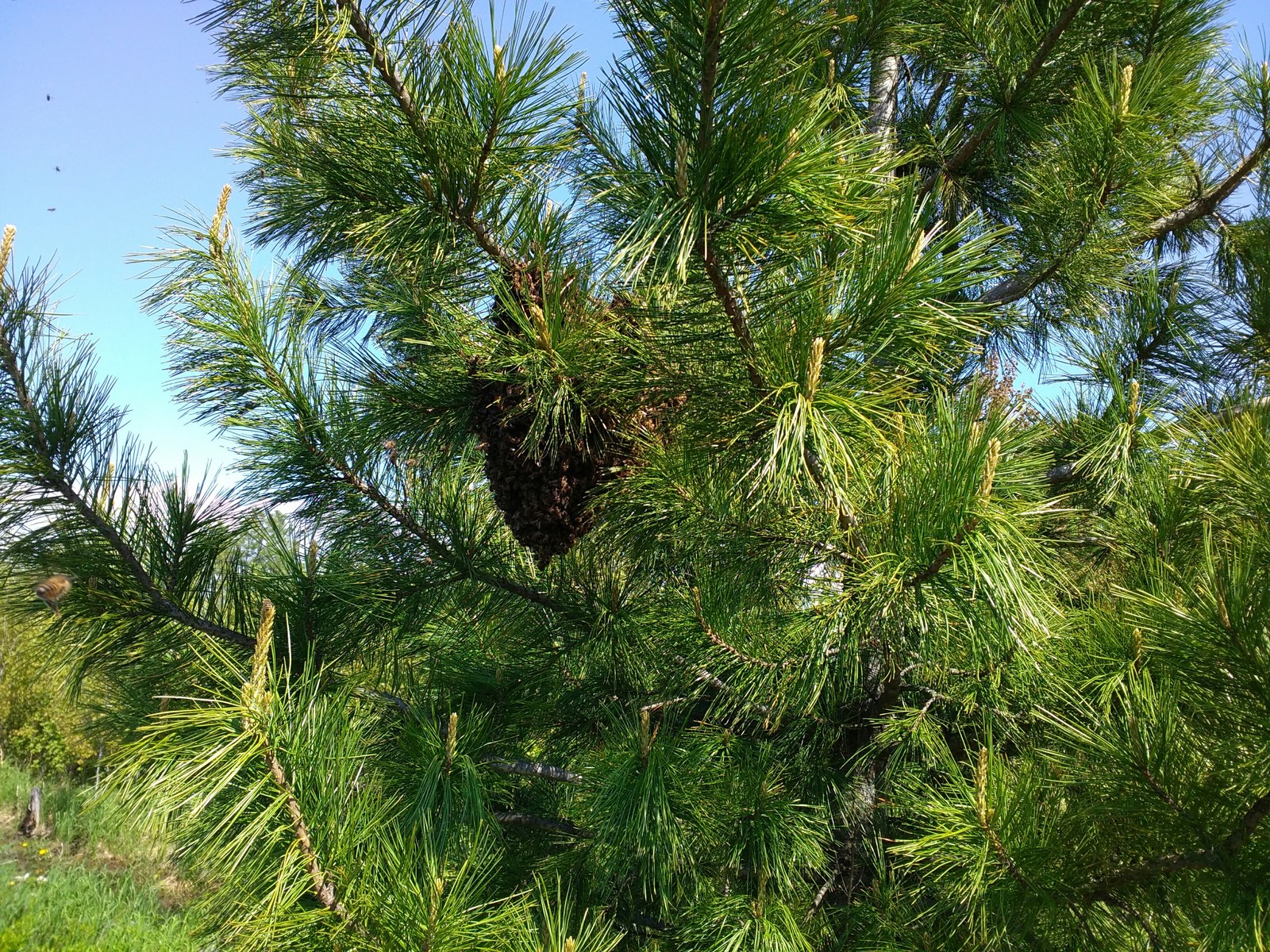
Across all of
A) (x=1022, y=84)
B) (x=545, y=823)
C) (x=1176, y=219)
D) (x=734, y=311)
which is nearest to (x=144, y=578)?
(x=545, y=823)

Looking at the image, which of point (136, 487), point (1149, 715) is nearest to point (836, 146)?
point (1149, 715)

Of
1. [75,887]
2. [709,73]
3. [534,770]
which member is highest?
[709,73]

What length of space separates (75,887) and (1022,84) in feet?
26.3

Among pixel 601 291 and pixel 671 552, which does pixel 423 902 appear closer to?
pixel 671 552

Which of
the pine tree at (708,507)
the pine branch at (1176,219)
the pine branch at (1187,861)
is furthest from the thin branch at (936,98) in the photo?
the pine branch at (1187,861)

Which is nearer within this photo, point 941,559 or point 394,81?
point 941,559

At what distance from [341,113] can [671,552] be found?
993mm

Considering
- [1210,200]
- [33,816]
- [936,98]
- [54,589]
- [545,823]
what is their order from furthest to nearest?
[33,816]
[936,98]
[1210,200]
[545,823]
[54,589]

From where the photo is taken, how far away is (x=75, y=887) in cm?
632

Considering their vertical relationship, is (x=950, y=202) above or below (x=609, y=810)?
above

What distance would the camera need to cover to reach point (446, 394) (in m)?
1.53

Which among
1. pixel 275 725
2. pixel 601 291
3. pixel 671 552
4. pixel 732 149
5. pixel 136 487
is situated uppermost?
pixel 732 149

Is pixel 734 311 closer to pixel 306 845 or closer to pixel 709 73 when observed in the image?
pixel 709 73

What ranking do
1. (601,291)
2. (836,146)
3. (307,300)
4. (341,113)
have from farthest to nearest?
1. (307,300)
2. (601,291)
3. (341,113)
4. (836,146)
